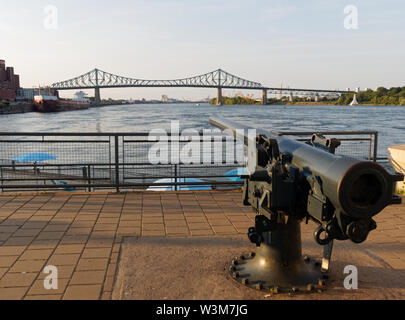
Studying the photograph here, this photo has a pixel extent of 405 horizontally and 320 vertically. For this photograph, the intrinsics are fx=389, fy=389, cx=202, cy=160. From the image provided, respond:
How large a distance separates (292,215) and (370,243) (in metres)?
1.83

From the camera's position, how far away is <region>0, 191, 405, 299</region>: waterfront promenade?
287 cm

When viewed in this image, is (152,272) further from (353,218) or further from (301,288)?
(353,218)

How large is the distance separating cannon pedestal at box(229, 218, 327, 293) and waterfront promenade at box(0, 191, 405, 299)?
0.31ft

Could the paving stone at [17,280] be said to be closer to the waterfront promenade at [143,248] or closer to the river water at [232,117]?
the waterfront promenade at [143,248]

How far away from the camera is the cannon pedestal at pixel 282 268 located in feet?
9.59

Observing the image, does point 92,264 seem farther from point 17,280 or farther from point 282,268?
point 282,268

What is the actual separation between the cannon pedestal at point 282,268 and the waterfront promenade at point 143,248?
0.09 m

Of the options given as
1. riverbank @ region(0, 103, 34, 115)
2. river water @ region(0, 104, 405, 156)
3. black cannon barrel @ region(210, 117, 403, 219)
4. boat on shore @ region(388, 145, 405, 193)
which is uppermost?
riverbank @ region(0, 103, 34, 115)

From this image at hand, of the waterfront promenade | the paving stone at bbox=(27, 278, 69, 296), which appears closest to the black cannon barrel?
the waterfront promenade

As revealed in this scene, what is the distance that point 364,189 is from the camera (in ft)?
6.53
